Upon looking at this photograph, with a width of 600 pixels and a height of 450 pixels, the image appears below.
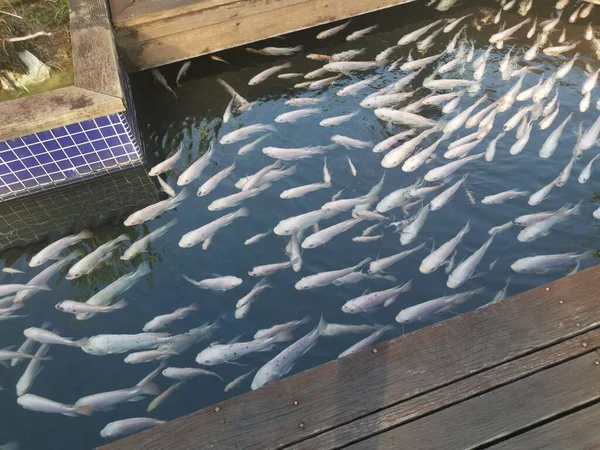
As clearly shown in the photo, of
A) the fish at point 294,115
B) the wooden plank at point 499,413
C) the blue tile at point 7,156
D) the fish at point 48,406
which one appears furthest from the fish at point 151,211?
the wooden plank at point 499,413

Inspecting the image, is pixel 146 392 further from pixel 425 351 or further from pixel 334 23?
pixel 334 23

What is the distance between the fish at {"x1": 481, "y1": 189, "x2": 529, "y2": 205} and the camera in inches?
208

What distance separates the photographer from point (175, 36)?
7.08m

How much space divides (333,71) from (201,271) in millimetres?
4409

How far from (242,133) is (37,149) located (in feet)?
8.52

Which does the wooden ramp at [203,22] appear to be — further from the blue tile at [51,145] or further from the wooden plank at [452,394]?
the wooden plank at [452,394]

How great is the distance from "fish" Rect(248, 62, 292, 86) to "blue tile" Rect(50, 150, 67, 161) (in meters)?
3.27

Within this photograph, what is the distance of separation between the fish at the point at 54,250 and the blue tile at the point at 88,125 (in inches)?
52.1

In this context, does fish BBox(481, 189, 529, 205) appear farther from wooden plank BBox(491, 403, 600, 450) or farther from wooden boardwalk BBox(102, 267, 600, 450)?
wooden plank BBox(491, 403, 600, 450)

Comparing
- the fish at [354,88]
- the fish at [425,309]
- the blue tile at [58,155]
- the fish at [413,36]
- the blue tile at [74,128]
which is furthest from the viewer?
the fish at [413,36]

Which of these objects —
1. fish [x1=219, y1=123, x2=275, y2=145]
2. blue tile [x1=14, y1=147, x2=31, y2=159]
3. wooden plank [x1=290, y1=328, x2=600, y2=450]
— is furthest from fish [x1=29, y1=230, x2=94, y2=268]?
wooden plank [x1=290, y1=328, x2=600, y2=450]

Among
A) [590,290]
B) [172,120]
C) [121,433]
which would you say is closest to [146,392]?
[121,433]

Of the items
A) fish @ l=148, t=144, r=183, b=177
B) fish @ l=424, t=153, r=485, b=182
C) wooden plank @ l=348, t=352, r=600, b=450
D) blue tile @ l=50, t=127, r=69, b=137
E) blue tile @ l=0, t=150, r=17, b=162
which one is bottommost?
wooden plank @ l=348, t=352, r=600, b=450

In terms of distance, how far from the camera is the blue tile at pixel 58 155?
5594mm
